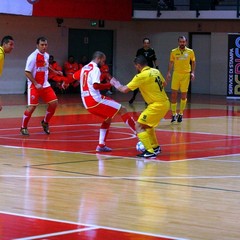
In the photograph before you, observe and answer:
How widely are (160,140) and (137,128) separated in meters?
2.53

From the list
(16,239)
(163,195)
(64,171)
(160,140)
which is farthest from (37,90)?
(16,239)

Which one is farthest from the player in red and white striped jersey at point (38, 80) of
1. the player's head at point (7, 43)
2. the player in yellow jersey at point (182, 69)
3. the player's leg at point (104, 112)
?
the player in yellow jersey at point (182, 69)

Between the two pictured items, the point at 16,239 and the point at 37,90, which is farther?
the point at 37,90

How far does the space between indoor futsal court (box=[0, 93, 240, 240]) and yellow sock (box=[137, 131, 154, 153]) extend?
Answer: 25 centimetres

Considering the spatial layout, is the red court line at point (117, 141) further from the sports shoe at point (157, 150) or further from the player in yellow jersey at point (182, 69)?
the player in yellow jersey at point (182, 69)

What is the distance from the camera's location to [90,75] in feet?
44.1

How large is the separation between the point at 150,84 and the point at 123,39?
69.6 feet

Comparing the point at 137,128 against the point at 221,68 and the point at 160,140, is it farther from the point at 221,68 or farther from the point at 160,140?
the point at 221,68

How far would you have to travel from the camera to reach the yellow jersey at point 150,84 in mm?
12734

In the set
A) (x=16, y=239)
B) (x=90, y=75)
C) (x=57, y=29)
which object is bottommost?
(x=16, y=239)

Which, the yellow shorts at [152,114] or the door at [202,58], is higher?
the door at [202,58]

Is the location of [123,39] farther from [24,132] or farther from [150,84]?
[150,84]

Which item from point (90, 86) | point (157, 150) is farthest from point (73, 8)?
point (157, 150)

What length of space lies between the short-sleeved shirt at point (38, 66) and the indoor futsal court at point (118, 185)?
1.13 meters
